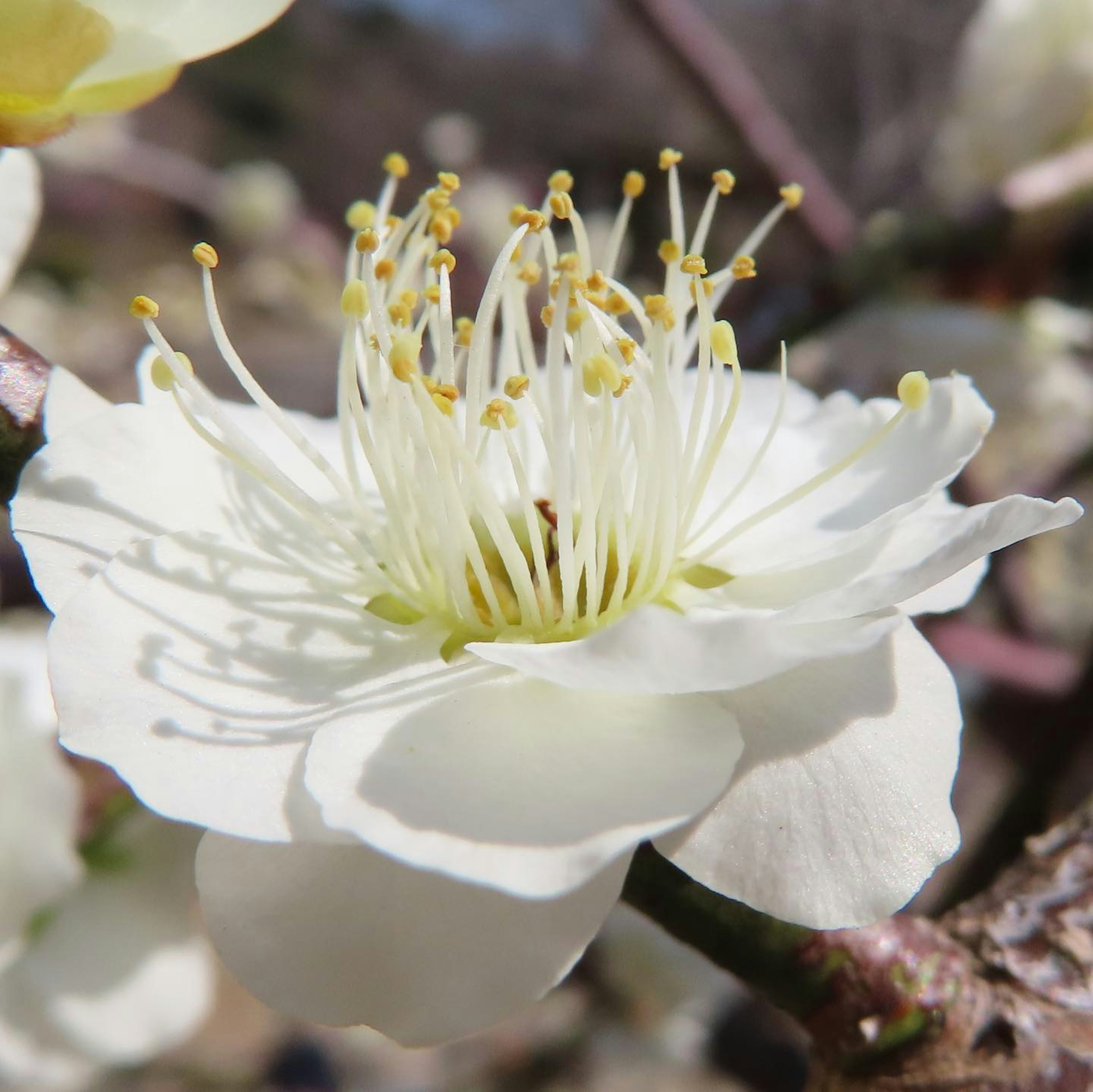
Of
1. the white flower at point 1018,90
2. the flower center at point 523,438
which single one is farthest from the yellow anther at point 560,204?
the white flower at point 1018,90

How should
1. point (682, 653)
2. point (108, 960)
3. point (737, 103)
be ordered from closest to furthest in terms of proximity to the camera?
point (682, 653)
point (108, 960)
point (737, 103)

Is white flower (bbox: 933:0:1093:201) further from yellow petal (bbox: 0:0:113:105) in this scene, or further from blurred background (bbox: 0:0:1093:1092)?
yellow petal (bbox: 0:0:113:105)

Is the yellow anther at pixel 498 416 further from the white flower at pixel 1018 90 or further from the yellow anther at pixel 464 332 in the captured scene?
the white flower at pixel 1018 90

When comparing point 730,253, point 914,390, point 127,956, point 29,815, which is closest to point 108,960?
point 127,956

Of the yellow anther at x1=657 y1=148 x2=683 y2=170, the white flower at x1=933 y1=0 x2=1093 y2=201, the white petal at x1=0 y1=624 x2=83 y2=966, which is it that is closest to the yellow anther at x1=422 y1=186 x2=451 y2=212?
the yellow anther at x1=657 y1=148 x2=683 y2=170

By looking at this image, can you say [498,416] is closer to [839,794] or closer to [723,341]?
[723,341]

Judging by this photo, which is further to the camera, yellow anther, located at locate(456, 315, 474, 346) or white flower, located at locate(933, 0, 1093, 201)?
white flower, located at locate(933, 0, 1093, 201)

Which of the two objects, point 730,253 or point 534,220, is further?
point 730,253
